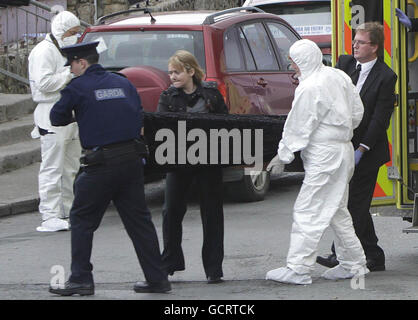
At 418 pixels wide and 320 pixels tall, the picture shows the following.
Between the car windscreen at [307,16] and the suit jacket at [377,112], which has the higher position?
the car windscreen at [307,16]

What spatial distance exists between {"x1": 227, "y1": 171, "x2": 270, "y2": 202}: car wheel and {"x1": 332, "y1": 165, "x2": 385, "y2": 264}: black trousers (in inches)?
131

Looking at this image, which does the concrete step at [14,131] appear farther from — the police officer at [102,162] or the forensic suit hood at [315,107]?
the forensic suit hood at [315,107]

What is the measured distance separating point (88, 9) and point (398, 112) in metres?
12.6

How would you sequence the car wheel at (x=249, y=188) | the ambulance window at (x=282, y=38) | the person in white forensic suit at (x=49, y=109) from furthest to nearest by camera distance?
the ambulance window at (x=282, y=38) → the car wheel at (x=249, y=188) → the person in white forensic suit at (x=49, y=109)

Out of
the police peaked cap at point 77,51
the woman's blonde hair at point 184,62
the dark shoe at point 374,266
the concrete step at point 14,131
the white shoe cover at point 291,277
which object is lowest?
the dark shoe at point 374,266

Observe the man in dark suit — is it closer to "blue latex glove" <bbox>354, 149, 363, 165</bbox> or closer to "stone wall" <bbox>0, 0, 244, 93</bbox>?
"blue latex glove" <bbox>354, 149, 363, 165</bbox>

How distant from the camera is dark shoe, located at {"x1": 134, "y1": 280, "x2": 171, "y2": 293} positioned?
7.83 metres

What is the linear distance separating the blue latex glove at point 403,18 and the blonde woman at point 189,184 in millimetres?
1588

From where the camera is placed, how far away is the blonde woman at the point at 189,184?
27.1 feet

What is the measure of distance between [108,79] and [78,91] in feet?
0.76

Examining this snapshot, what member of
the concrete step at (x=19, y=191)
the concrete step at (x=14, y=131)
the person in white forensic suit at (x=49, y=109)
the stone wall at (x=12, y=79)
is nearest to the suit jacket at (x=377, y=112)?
the person in white forensic suit at (x=49, y=109)

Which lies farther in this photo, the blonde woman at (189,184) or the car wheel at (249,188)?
the car wheel at (249,188)

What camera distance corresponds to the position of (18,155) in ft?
46.3
